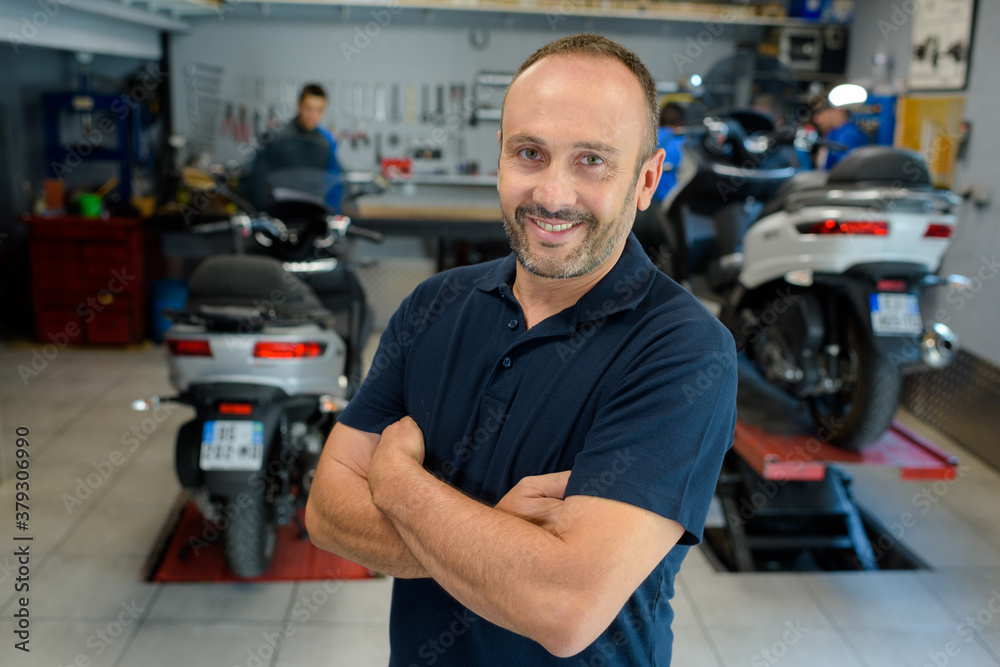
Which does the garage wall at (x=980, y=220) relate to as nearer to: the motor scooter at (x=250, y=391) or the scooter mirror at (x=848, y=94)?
the scooter mirror at (x=848, y=94)

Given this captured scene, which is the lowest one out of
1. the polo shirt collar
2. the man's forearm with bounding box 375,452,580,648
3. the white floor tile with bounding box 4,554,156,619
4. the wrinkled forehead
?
the white floor tile with bounding box 4,554,156,619

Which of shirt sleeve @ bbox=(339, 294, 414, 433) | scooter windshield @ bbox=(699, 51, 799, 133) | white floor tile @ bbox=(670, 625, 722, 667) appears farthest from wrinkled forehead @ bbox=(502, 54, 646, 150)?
scooter windshield @ bbox=(699, 51, 799, 133)

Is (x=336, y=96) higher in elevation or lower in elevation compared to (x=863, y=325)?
higher

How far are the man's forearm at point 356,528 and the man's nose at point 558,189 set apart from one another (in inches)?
20.5

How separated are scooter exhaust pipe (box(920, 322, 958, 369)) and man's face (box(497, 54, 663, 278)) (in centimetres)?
211

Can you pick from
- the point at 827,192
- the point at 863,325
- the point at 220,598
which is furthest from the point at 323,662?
the point at 827,192

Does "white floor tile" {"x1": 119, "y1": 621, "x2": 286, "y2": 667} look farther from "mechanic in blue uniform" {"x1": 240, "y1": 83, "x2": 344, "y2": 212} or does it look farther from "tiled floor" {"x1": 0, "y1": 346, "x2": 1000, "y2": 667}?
"mechanic in blue uniform" {"x1": 240, "y1": 83, "x2": 344, "y2": 212}

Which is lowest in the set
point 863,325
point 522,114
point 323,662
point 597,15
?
point 323,662

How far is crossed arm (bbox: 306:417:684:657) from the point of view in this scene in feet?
3.13

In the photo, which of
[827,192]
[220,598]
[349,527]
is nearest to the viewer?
[349,527]

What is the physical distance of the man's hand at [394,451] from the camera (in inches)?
45.1

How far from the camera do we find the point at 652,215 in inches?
168

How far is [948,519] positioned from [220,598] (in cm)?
302

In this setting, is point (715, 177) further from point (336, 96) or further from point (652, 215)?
point (336, 96)
